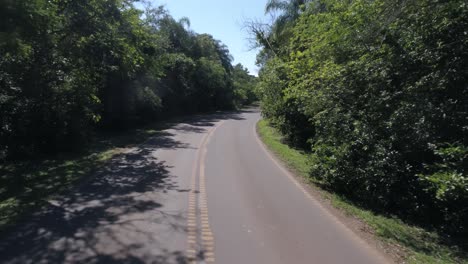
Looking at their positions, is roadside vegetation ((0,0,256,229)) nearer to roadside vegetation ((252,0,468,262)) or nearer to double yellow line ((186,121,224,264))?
double yellow line ((186,121,224,264))

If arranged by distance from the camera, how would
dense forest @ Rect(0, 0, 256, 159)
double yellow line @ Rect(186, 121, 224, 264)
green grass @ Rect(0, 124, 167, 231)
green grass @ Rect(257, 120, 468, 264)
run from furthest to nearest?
dense forest @ Rect(0, 0, 256, 159) → green grass @ Rect(0, 124, 167, 231) → green grass @ Rect(257, 120, 468, 264) → double yellow line @ Rect(186, 121, 224, 264)

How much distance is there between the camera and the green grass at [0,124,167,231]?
811cm

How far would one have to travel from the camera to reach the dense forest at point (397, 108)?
8344 mm

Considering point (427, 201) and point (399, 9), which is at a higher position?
point (399, 9)

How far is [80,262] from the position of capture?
→ 5371 millimetres

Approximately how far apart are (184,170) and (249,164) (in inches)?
115

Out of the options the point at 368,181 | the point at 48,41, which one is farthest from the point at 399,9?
the point at 48,41

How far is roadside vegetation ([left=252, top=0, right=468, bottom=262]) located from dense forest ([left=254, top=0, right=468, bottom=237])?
25mm

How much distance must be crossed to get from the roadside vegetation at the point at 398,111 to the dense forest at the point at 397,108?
1.0 inches

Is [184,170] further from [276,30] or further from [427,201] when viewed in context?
[276,30]

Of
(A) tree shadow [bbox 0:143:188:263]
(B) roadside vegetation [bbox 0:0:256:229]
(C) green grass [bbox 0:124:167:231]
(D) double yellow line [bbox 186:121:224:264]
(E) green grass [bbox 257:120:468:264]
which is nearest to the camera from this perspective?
(A) tree shadow [bbox 0:143:188:263]

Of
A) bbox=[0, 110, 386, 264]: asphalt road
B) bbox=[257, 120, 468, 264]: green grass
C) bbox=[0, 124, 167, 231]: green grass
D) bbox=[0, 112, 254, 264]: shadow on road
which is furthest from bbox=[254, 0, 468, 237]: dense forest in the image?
bbox=[0, 124, 167, 231]: green grass

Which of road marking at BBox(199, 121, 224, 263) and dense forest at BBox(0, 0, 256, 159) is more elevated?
dense forest at BBox(0, 0, 256, 159)

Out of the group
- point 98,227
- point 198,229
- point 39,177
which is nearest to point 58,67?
point 39,177
